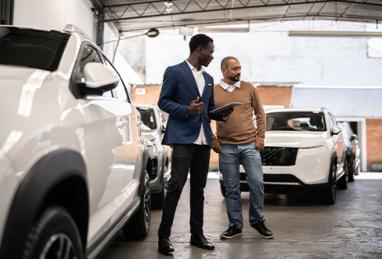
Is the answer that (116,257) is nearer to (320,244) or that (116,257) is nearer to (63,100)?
(320,244)

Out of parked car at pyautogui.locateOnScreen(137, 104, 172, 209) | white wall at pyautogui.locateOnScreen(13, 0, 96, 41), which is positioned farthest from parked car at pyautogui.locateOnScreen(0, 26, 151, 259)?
white wall at pyautogui.locateOnScreen(13, 0, 96, 41)

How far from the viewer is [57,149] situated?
77.7 inches

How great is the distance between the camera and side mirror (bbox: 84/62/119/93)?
247 centimetres

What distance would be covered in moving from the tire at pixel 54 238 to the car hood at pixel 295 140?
588cm

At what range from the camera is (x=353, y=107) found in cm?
1959

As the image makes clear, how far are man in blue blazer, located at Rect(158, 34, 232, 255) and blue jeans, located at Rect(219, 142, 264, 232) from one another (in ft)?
2.10

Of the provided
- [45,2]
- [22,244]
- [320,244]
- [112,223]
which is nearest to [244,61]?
[45,2]

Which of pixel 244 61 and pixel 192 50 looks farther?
pixel 244 61

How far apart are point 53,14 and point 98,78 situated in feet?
23.3

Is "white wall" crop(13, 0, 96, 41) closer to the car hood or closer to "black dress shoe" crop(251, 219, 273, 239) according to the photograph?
"black dress shoe" crop(251, 219, 273, 239)

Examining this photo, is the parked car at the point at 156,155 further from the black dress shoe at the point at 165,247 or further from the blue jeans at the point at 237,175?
the black dress shoe at the point at 165,247

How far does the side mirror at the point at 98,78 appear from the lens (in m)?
2.47

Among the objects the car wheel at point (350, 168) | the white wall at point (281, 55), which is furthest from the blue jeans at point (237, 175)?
the white wall at point (281, 55)

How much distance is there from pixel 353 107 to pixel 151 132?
46.9 ft
